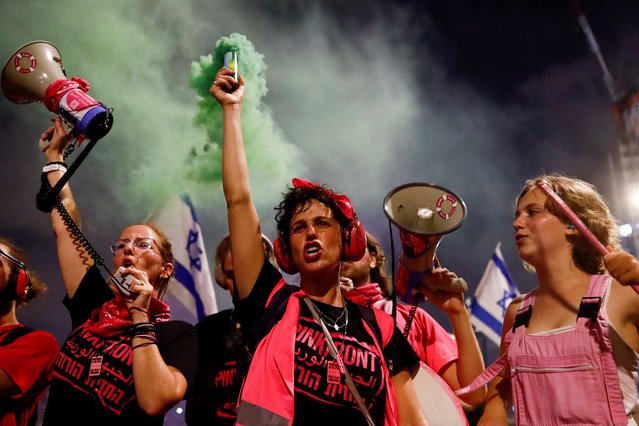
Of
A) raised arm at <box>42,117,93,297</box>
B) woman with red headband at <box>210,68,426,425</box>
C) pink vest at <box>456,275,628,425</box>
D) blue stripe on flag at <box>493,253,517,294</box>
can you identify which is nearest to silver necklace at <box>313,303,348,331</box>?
woman with red headband at <box>210,68,426,425</box>

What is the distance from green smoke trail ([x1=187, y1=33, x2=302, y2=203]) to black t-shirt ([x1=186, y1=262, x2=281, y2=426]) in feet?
13.7

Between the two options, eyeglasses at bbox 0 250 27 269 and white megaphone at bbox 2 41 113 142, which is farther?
eyeglasses at bbox 0 250 27 269

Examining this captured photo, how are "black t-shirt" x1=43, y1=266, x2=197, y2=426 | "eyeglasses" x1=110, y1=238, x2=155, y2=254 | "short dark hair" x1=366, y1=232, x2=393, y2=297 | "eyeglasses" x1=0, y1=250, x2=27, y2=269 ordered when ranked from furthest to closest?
1. "short dark hair" x1=366, y1=232, x2=393, y2=297
2. "eyeglasses" x1=0, y1=250, x2=27, y2=269
3. "eyeglasses" x1=110, y1=238, x2=155, y2=254
4. "black t-shirt" x1=43, y1=266, x2=197, y2=426

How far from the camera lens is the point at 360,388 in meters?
2.14

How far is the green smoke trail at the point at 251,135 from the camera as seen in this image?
7711 millimetres

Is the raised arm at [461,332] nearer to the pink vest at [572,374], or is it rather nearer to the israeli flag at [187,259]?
the pink vest at [572,374]

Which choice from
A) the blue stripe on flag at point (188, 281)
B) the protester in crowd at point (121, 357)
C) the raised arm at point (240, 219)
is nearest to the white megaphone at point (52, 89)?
the protester in crowd at point (121, 357)

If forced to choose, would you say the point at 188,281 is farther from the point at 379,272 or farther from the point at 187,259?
the point at 379,272

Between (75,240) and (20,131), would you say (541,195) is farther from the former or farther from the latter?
(20,131)

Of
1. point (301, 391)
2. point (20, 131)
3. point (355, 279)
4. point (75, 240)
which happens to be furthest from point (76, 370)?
point (20, 131)

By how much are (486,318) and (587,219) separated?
19.5 ft

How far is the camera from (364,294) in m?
3.37

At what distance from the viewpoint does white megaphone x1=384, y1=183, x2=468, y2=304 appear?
8.61ft

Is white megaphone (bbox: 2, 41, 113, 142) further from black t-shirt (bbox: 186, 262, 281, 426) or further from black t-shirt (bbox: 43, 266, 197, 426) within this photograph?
black t-shirt (bbox: 186, 262, 281, 426)
